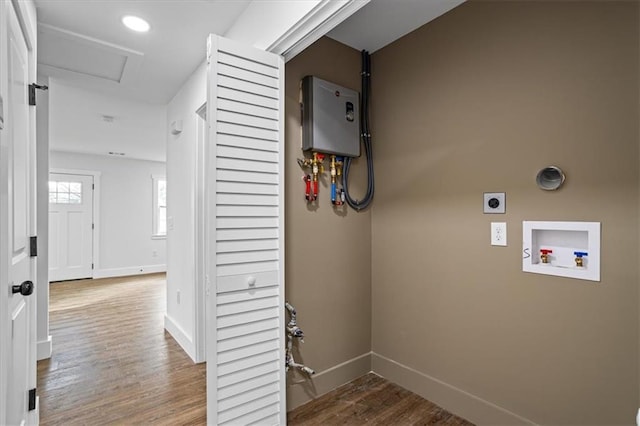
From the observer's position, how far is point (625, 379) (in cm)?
135

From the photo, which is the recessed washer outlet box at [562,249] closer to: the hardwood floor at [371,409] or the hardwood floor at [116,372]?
the hardwood floor at [371,409]

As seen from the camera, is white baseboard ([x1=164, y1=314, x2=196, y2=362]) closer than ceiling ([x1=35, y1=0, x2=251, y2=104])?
No

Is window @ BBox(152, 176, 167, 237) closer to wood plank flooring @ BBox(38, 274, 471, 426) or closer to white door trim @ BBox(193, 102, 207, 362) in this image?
wood plank flooring @ BBox(38, 274, 471, 426)

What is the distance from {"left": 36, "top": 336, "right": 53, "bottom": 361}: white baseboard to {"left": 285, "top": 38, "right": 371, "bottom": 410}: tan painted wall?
2.25 m

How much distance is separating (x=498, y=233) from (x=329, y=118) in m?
1.23

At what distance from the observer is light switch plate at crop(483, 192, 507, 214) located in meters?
1.72

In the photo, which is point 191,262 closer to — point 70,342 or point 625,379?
point 70,342

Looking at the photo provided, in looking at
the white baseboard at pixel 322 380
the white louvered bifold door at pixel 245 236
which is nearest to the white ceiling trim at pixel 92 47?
the white louvered bifold door at pixel 245 236

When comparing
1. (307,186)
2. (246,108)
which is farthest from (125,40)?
(307,186)

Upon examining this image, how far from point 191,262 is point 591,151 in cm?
274

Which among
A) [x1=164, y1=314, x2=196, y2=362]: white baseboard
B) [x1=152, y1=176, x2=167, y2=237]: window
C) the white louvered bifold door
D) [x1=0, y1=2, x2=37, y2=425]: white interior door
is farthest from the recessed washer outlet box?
[x1=152, y1=176, x2=167, y2=237]: window

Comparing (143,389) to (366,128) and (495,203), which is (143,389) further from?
(495,203)

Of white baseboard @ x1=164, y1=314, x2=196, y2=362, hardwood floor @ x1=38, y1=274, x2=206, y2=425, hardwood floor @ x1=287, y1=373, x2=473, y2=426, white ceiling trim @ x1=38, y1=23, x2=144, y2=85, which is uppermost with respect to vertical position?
white ceiling trim @ x1=38, y1=23, x2=144, y2=85

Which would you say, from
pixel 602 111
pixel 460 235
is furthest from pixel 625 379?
pixel 602 111
